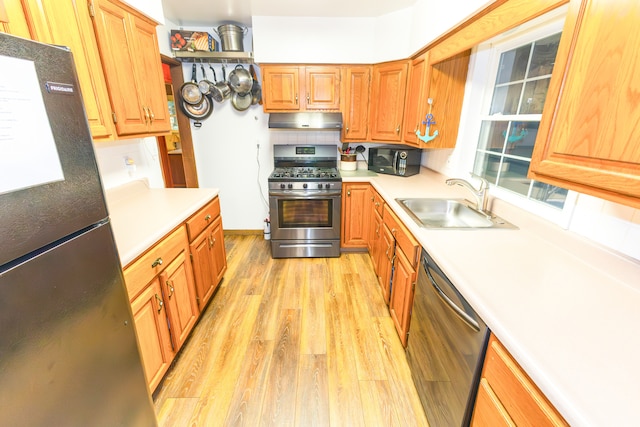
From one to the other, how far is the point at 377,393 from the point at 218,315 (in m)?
1.32

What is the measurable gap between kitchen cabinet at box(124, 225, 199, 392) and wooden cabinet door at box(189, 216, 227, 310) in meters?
0.10

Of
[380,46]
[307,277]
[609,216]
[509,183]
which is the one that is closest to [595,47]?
[609,216]

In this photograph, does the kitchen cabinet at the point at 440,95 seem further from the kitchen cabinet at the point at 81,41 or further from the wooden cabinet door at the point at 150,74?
the kitchen cabinet at the point at 81,41

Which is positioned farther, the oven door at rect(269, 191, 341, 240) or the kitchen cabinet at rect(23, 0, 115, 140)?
the oven door at rect(269, 191, 341, 240)

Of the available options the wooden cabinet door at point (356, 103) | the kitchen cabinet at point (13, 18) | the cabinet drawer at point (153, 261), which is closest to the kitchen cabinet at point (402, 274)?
the wooden cabinet door at point (356, 103)

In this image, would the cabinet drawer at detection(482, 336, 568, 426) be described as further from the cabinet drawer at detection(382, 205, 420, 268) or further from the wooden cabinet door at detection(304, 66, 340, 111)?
the wooden cabinet door at detection(304, 66, 340, 111)

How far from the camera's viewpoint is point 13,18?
103cm

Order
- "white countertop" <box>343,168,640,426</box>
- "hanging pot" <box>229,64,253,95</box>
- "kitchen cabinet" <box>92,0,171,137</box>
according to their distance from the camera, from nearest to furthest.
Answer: "white countertop" <box>343,168,640,426</box> → "kitchen cabinet" <box>92,0,171,137</box> → "hanging pot" <box>229,64,253,95</box>

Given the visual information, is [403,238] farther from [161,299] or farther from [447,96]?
[161,299]

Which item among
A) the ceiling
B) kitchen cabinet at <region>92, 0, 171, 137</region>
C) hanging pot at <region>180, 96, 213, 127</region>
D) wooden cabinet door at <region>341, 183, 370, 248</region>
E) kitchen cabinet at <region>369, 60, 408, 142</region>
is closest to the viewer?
kitchen cabinet at <region>92, 0, 171, 137</region>

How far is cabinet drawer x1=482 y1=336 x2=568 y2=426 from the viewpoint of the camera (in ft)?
2.16

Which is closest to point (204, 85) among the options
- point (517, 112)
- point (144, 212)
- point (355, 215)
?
point (144, 212)

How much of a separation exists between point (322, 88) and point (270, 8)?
0.82 metres

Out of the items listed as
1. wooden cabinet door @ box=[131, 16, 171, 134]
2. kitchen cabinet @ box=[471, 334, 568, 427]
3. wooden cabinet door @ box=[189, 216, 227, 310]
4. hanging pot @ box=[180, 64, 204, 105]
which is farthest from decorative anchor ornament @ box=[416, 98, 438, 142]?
hanging pot @ box=[180, 64, 204, 105]
